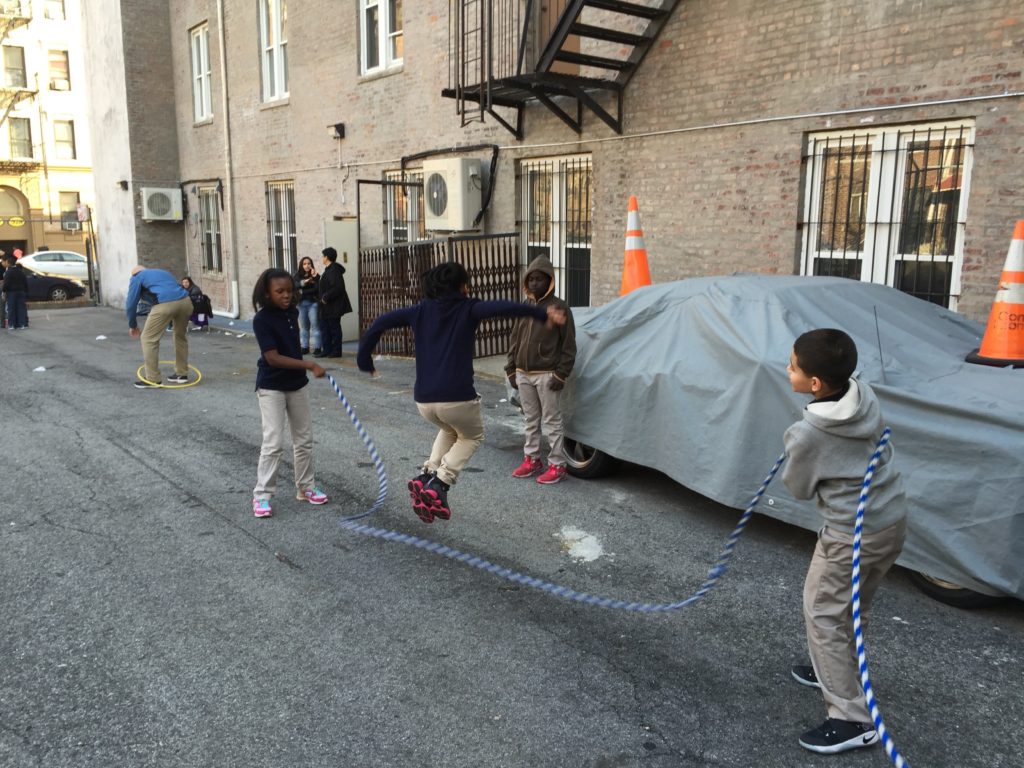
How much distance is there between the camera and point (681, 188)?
9.49 metres

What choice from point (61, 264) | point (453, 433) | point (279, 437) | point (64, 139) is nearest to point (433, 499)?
point (453, 433)

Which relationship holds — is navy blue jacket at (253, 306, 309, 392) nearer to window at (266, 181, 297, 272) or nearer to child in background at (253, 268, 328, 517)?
child in background at (253, 268, 328, 517)

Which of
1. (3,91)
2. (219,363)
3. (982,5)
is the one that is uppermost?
(3,91)

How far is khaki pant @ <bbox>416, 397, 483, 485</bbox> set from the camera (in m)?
5.02

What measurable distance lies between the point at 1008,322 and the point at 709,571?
2625 mm

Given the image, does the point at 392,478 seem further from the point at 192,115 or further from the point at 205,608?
the point at 192,115

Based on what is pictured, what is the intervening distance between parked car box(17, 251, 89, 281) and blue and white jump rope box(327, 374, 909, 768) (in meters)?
26.7

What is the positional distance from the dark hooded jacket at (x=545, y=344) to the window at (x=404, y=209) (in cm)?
765

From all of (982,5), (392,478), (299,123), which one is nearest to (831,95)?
(982,5)

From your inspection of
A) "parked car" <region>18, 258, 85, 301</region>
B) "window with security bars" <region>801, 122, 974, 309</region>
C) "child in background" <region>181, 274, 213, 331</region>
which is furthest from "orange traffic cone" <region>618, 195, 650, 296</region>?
"parked car" <region>18, 258, 85, 301</region>

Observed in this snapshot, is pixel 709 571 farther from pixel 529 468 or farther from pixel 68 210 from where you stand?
pixel 68 210

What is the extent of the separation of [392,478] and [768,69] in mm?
5740

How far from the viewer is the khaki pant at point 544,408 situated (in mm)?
6199

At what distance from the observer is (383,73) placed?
1395 cm
